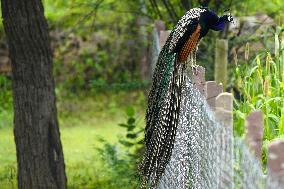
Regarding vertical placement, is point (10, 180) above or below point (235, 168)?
below

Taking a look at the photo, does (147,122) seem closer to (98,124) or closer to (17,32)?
(17,32)

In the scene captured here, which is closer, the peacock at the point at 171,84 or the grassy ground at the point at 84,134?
the peacock at the point at 171,84

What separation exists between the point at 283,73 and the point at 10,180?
162 inches

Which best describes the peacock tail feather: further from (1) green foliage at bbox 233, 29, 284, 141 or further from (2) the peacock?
(1) green foliage at bbox 233, 29, 284, 141

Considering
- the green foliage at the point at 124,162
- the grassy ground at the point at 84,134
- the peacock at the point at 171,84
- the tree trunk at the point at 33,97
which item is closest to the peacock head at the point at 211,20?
the peacock at the point at 171,84

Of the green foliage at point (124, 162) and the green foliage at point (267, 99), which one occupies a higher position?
the green foliage at point (267, 99)

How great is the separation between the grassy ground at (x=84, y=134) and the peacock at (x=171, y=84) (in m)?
3.59

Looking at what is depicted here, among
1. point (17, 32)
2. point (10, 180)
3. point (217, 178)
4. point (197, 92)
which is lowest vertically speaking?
point (10, 180)

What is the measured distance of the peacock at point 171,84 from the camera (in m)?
4.69

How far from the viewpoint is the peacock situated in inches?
185

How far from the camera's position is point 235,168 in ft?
12.1

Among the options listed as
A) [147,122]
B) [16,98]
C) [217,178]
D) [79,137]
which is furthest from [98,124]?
[217,178]

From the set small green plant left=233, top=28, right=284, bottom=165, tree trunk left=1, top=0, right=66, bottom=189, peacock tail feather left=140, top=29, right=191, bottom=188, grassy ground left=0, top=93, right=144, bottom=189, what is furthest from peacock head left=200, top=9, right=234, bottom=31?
grassy ground left=0, top=93, right=144, bottom=189

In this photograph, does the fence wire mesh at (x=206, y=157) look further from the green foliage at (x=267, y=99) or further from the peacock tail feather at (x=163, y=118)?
the green foliage at (x=267, y=99)
